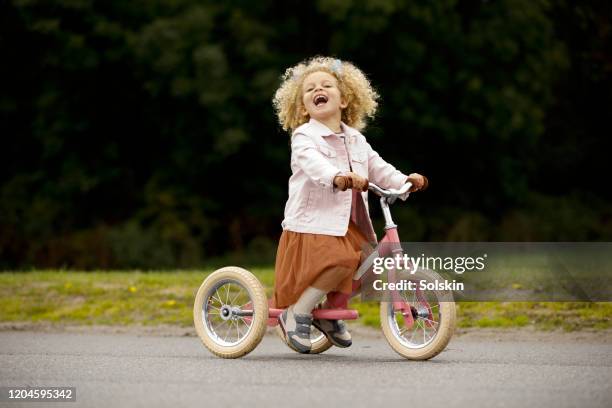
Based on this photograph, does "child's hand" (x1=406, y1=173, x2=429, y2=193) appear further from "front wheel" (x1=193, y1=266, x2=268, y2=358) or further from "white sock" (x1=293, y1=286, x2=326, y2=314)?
"front wheel" (x1=193, y1=266, x2=268, y2=358)

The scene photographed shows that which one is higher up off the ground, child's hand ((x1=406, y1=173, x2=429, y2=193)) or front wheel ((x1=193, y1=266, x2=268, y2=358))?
child's hand ((x1=406, y1=173, x2=429, y2=193))

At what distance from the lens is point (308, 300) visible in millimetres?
7387

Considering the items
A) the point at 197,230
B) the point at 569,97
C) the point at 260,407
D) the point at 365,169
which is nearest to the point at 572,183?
the point at 569,97

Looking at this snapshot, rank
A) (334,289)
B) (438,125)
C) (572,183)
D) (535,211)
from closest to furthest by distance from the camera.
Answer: (334,289)
(438,125)
(535,211)
(572,183)

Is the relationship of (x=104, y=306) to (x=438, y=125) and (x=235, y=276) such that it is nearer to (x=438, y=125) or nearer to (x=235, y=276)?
(x=235, y=276)

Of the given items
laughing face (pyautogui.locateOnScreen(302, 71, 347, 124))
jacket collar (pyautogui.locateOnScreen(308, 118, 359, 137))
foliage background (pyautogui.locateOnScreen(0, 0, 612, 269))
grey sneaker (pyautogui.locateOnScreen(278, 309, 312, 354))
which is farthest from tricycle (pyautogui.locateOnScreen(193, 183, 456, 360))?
foliage background (pyautogui.locateOnScreen(0, 0, 612, 269))

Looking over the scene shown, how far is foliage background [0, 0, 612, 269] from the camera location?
82.7 ft

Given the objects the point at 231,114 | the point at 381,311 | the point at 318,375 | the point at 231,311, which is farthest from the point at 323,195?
the point at 231,114

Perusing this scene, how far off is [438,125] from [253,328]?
62.4ft

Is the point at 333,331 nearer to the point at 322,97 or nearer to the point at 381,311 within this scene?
the point at 381,311

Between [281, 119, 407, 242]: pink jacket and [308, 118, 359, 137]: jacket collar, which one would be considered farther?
[308, 118, 359, 137]: jacket collar

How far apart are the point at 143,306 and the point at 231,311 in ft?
10.9

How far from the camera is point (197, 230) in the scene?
26.4 m

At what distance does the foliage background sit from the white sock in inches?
678
